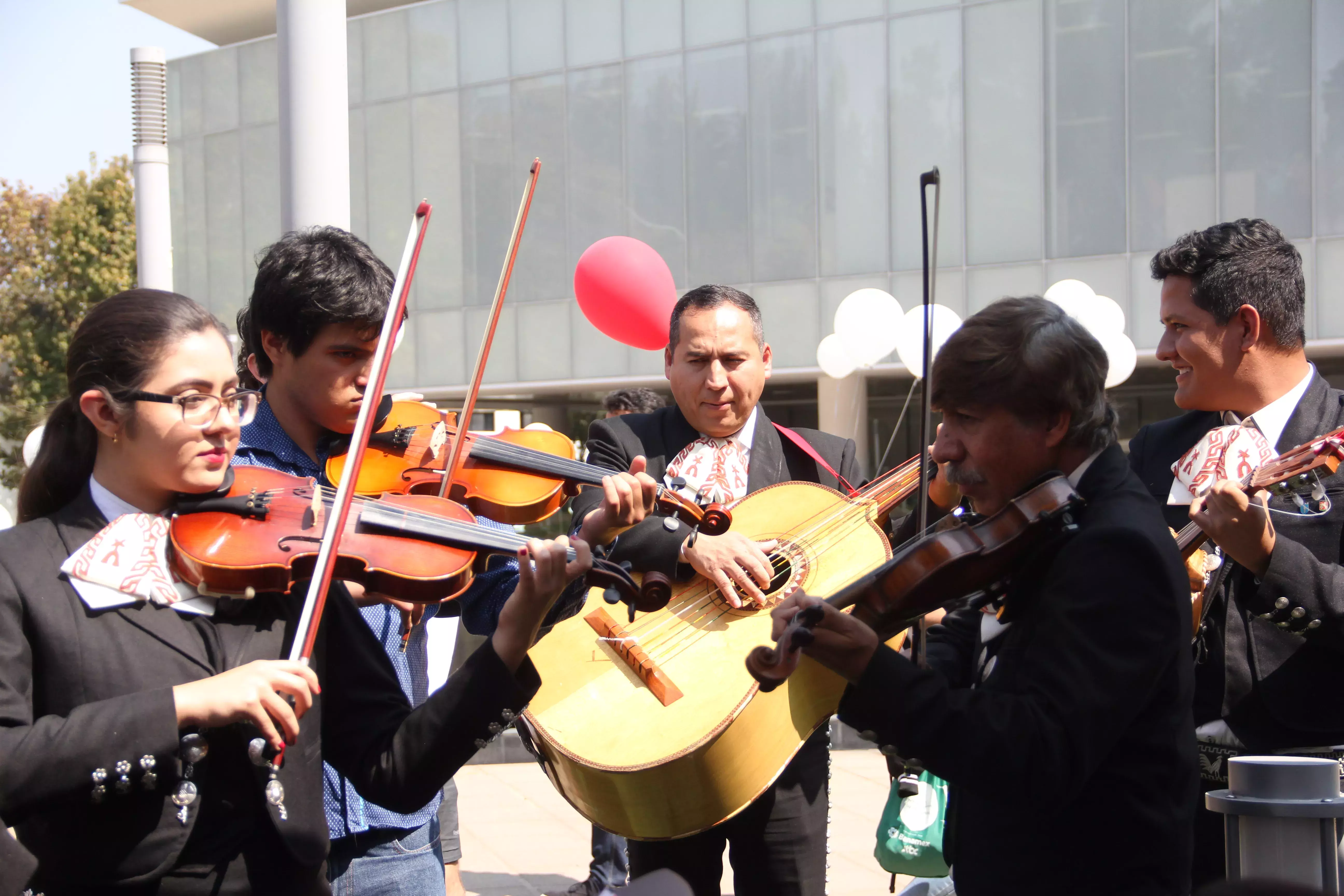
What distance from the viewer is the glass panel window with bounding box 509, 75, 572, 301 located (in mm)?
18125

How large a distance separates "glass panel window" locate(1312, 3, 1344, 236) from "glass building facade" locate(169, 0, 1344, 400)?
1.0 inches

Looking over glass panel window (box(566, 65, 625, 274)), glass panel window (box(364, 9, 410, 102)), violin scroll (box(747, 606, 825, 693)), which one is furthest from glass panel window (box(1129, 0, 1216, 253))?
violin scroll (box(747, 606, 825, 693))

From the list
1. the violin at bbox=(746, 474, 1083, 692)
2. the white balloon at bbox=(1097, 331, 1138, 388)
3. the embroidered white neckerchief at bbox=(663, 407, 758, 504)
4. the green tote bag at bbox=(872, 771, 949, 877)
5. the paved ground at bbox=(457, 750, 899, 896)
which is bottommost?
the paved ground at bbox=(457, 750, 899, 896)

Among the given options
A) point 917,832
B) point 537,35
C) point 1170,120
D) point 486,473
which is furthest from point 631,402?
point 537,35

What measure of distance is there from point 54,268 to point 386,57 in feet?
31.3

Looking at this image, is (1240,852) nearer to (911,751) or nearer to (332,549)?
(911,751)

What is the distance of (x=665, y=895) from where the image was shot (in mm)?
1085

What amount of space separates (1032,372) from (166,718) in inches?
53.4

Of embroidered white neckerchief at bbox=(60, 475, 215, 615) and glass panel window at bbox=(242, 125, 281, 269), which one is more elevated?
glass panel window at bbox=(242, 125, 281, 269)

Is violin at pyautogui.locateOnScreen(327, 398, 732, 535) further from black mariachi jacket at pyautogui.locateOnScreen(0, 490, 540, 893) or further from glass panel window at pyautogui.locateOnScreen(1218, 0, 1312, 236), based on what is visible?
glass panel window at pyautogui.locateOnScreen(1218, 0, 1312, 236)

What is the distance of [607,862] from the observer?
486 cm

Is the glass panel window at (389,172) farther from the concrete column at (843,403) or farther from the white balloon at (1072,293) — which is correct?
the white balloon at (1072,293)

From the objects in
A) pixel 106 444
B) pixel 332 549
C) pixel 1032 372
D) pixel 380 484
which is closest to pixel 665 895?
pixel 332 549

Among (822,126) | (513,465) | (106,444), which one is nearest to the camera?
(106,444)
